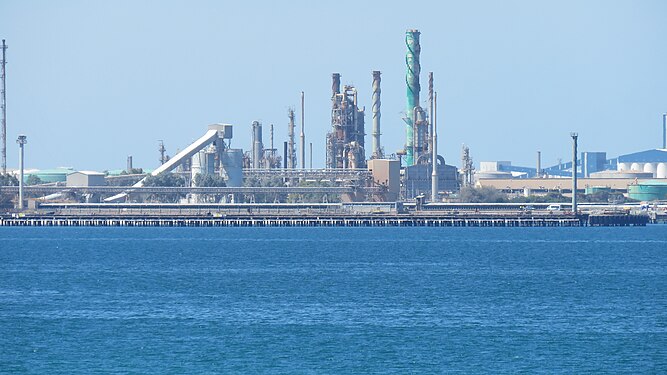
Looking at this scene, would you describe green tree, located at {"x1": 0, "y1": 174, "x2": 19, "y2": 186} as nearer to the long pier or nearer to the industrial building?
the industrial building

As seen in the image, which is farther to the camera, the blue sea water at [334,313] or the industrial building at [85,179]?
the industrial building at [85,179]

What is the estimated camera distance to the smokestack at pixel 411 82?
195875 mm

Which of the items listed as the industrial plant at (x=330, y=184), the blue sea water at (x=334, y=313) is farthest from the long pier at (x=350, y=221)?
the blue sea water at (x=334, y=313)

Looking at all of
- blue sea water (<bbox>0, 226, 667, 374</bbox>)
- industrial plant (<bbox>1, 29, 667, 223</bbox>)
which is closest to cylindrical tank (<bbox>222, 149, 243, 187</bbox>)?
industrial plant (<bbox>1, 29, 667, 223</bbox>)

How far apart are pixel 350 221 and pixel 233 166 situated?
102ft

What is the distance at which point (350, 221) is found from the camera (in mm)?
170250

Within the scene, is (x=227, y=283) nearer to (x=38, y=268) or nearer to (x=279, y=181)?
(x=38, y=268)

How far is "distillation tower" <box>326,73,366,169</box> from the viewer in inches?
7382

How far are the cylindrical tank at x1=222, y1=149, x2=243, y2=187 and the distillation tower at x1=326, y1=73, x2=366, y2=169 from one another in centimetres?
1353

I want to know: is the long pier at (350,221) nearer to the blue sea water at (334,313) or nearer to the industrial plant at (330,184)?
the industrial plant at (330,184)

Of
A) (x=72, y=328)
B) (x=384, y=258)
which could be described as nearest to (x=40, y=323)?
(x=72, y=328)

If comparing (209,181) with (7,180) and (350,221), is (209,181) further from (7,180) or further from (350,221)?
(350,221)

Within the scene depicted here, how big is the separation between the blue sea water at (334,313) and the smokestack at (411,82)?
296 ft

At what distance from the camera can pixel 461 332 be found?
53.1 meters
